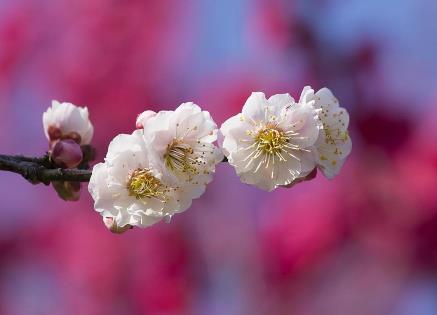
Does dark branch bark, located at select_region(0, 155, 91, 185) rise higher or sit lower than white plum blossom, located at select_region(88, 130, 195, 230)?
higher

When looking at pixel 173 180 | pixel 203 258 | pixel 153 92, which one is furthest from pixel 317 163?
pixel 153 92

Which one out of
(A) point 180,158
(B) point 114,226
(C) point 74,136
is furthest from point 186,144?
(C) point 74,136

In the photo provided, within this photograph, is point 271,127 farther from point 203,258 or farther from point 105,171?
point 203,258

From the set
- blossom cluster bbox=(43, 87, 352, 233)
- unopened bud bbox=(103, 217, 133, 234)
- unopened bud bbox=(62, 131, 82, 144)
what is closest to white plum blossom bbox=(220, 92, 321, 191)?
blossom cluster bbox=(43, 87, 352, 233)

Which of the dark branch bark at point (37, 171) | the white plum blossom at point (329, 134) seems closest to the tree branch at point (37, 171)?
the dark branch bark at point (37, 171)

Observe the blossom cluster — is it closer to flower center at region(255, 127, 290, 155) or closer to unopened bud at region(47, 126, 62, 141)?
flower center at region(255, 127, 290, 155)

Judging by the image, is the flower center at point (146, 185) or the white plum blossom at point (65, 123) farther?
the white plum blossom at point (65, 123)

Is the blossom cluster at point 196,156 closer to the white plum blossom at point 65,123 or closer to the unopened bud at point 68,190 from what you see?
the unopened bud at point 68,190
